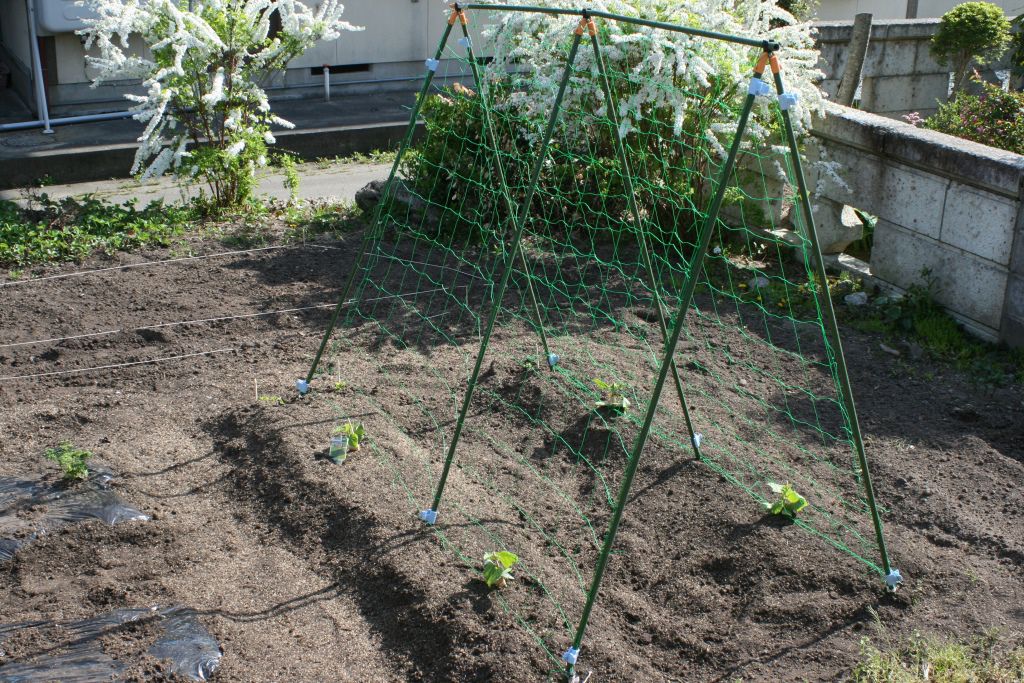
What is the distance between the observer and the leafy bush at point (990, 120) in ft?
23.6

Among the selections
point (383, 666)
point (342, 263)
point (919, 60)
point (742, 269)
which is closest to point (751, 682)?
point (383, 666)

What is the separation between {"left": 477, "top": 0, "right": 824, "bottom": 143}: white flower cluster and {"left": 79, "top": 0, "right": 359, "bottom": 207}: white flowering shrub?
1.67 m

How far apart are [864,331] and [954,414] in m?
1.03

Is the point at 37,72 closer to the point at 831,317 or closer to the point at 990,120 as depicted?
the point at 990,120

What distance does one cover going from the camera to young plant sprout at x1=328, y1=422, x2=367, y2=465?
4.97 m

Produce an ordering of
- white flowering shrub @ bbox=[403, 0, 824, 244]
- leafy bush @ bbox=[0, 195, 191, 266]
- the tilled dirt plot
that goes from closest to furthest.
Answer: the tilled dirt plot → white flowering shrub @ bbox=[403, 0, 824, 244] → leafy bush @ bbox=[0, 195, 191, 266]

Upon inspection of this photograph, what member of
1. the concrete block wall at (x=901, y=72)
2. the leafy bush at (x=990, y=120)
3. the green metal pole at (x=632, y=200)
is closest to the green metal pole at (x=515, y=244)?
the green metal pole at (x=632, y=200)

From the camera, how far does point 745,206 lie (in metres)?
7.63

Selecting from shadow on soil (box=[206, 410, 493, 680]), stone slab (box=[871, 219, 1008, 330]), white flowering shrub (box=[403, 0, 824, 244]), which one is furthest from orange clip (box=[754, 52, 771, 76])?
stone slab (box=[871, 219, 1008, 330])

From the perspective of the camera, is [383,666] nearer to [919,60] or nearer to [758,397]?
[758,397]

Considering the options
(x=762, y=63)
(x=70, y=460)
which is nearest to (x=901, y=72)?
(x=762, y=63)

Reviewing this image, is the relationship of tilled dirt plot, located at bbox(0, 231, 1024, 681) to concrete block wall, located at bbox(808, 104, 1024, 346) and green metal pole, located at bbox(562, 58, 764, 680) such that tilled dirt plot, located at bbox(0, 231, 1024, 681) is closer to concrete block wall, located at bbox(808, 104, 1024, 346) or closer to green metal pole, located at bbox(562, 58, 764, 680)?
green metal pole, located at bbox(562, 58, 764, 680)

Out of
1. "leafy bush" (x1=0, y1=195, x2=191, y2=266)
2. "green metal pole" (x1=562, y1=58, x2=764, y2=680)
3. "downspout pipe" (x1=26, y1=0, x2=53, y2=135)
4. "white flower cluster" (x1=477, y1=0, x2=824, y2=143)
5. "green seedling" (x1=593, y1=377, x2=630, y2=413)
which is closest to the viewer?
"green metal pole" (x1=562, y1=58, x2=764, y2=680)

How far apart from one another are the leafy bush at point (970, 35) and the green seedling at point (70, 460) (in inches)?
347
